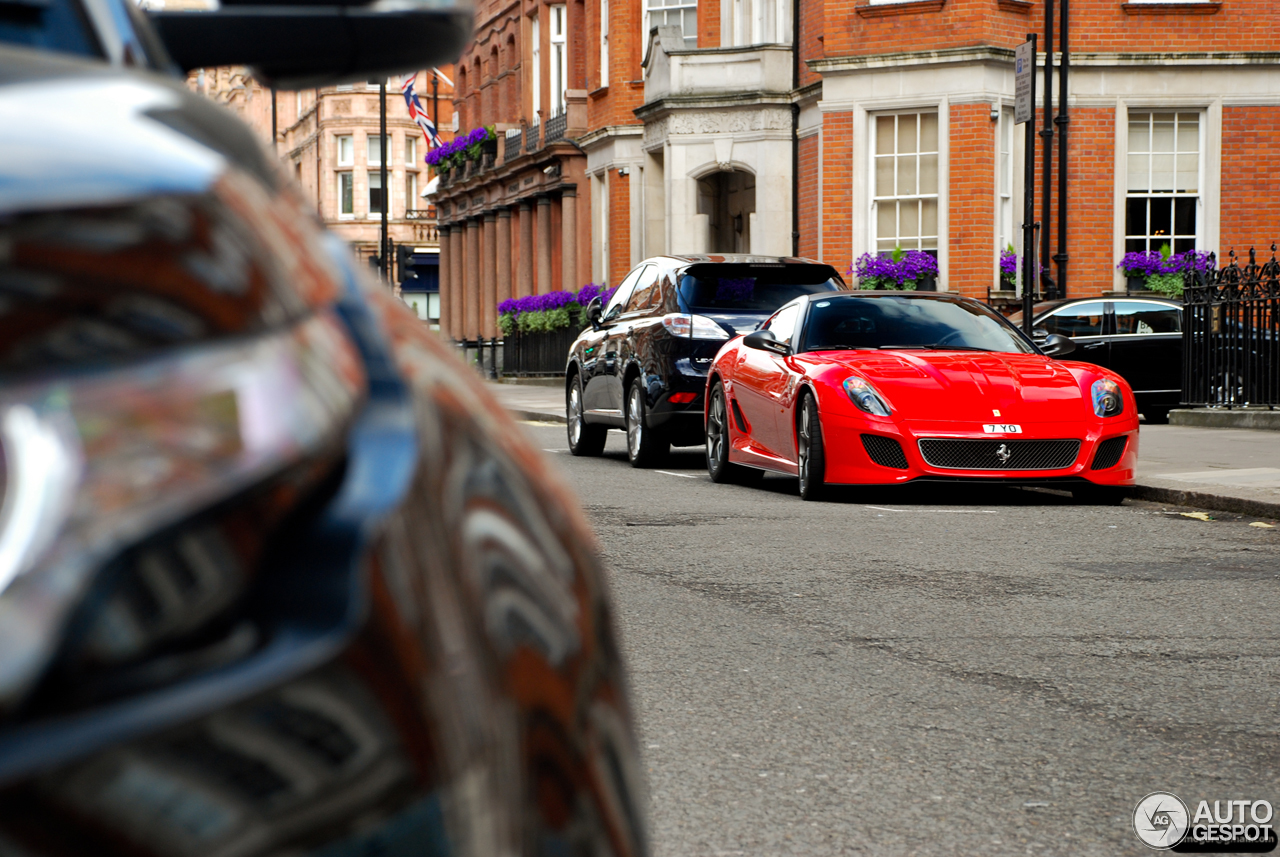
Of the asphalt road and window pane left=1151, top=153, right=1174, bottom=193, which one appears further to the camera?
window pane left=1151, top=153, right=1174, bottom=193

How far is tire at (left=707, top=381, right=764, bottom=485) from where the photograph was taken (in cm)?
1305

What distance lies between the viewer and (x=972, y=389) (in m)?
10.8

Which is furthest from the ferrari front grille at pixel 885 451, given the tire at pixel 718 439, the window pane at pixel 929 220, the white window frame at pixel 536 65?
the white window frame at pixel 536 65

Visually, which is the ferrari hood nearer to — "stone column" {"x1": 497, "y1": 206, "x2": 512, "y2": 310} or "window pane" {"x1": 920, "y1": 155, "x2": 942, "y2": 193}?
"window pane" {"x1": 920, "y1": 155, "x2": 942, "y2": 193}

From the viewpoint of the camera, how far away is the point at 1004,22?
2764 cm

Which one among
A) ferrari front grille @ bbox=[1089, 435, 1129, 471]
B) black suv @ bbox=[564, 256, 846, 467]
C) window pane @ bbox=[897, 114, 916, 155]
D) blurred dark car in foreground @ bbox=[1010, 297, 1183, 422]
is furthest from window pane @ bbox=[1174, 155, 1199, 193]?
ferrari front grille @ bbox=[1089, 435, 1129, 471]

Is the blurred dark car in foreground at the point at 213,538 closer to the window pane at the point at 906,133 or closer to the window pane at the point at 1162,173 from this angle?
the window pane at the point at 906,133

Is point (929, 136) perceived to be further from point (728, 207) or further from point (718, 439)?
point (718, 439)

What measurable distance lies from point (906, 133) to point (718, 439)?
1622cm

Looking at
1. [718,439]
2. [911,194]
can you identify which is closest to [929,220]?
[911,194]

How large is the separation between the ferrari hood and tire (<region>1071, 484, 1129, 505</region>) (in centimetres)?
76

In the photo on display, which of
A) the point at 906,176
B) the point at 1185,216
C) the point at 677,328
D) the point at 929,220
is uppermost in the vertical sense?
the point at 906,176

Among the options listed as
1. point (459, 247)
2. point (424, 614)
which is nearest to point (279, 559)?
point (424, 614)

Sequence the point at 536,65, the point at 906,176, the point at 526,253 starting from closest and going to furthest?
the point at 906,176, the point at 536,65, the point at 526,253
